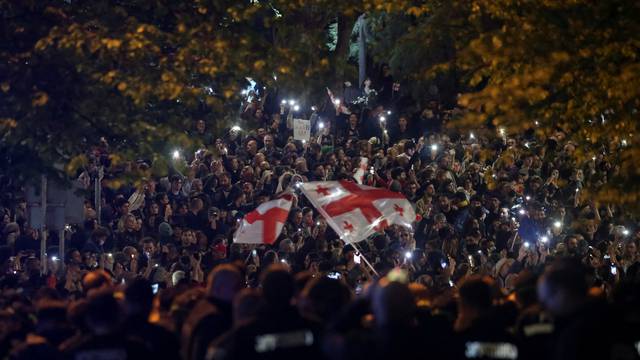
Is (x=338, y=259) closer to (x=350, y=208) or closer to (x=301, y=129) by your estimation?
(x=350, y=208)

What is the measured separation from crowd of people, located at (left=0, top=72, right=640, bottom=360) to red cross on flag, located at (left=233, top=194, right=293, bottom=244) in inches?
19.5

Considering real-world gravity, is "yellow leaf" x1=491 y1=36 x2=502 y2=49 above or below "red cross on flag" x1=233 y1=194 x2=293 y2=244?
above

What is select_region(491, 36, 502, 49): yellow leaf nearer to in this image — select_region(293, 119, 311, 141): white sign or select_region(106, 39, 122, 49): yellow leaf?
select_region(106, 39, 122, 49): yellow leaf

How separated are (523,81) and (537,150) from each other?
919 cm

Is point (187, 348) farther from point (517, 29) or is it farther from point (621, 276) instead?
point (621, 276)

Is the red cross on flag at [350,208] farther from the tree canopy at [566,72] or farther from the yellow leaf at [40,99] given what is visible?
the yellow leaf at [40,99]

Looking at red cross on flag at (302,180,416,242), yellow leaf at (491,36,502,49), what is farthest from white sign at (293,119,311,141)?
yellow leaf at (491,36,502,49)

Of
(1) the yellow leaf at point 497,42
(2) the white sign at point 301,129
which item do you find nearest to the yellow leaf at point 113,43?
(1) the yellow leaf at point 497,42

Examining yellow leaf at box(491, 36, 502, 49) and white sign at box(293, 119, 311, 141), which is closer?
yellow leaf at box(491, 36, 502, 49)

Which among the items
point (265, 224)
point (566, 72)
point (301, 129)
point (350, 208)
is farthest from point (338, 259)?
point (301, 129)

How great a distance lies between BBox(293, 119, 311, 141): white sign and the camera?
22250 mm

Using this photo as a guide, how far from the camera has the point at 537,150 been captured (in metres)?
21.7

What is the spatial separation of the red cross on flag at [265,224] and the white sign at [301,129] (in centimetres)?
621

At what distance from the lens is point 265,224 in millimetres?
16062
